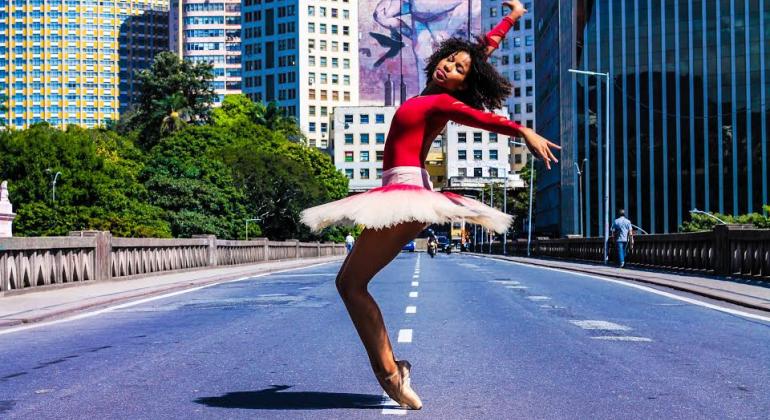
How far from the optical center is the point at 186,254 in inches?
1312

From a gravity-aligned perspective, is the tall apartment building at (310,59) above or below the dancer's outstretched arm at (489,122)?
above

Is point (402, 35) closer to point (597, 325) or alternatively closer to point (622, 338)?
point (597, 325)

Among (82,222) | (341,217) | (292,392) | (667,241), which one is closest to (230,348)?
(292,392)

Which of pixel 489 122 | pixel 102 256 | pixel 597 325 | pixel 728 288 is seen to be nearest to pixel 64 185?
pixel 102 256

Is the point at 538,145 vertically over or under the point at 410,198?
over

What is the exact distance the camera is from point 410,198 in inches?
211

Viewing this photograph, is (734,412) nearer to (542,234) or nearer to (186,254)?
(186,254)

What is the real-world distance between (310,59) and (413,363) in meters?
156

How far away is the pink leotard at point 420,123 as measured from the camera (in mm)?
5327

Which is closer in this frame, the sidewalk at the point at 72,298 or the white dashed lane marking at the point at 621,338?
the white dashed lane marking at the point at 621,338

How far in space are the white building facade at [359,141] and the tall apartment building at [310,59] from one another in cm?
1213

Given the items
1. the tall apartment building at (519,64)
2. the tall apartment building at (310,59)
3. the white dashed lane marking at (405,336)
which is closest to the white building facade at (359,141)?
the tall apartment building at (310,59)

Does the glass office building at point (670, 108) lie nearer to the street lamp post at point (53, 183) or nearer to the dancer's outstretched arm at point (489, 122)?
the street lamp post at point (53, 183)

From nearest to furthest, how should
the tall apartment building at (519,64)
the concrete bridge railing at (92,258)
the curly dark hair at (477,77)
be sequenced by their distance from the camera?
1. the curly dark hair at (477,77)
2. the concrete bridge railing at (92,258)
3. the tall apartment building at (519,64)
